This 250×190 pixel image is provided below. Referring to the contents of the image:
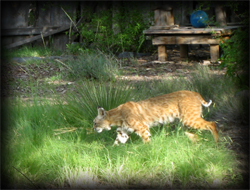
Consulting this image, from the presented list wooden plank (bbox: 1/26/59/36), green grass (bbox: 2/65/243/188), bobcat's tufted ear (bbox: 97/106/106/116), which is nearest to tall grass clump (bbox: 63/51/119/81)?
green grass (bbox: 2/65/243/188)

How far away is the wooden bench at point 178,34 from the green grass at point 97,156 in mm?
4592

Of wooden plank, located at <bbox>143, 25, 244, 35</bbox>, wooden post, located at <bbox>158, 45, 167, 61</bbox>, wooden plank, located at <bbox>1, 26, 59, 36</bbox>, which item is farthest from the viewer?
wooden plank, located at <bbox>1, 26, 59, 36</bbox>

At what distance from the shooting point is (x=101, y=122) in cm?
490

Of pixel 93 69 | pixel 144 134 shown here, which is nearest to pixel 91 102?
pixel 144 134

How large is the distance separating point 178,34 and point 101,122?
20.4 feet

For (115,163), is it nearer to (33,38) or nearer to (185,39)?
(185,39)

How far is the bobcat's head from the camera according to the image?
4.86 m

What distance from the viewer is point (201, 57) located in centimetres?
1162

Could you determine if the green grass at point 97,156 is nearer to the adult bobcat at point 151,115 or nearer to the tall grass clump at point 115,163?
the tall grass clump at point 115,163

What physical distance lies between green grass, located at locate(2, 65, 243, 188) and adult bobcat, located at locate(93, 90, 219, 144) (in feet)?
0.52

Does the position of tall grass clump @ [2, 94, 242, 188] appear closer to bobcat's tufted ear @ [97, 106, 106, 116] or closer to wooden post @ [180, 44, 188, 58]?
bobcat's tufted ear @ [97, 106, 106, 116]

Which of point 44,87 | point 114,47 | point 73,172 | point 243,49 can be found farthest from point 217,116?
point 114,47

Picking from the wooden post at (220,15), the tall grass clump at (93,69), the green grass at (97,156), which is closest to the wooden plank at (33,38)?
the tall grass clump at (93,69)

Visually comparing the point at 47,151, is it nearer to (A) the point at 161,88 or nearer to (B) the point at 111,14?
(A) the point at 161,88
